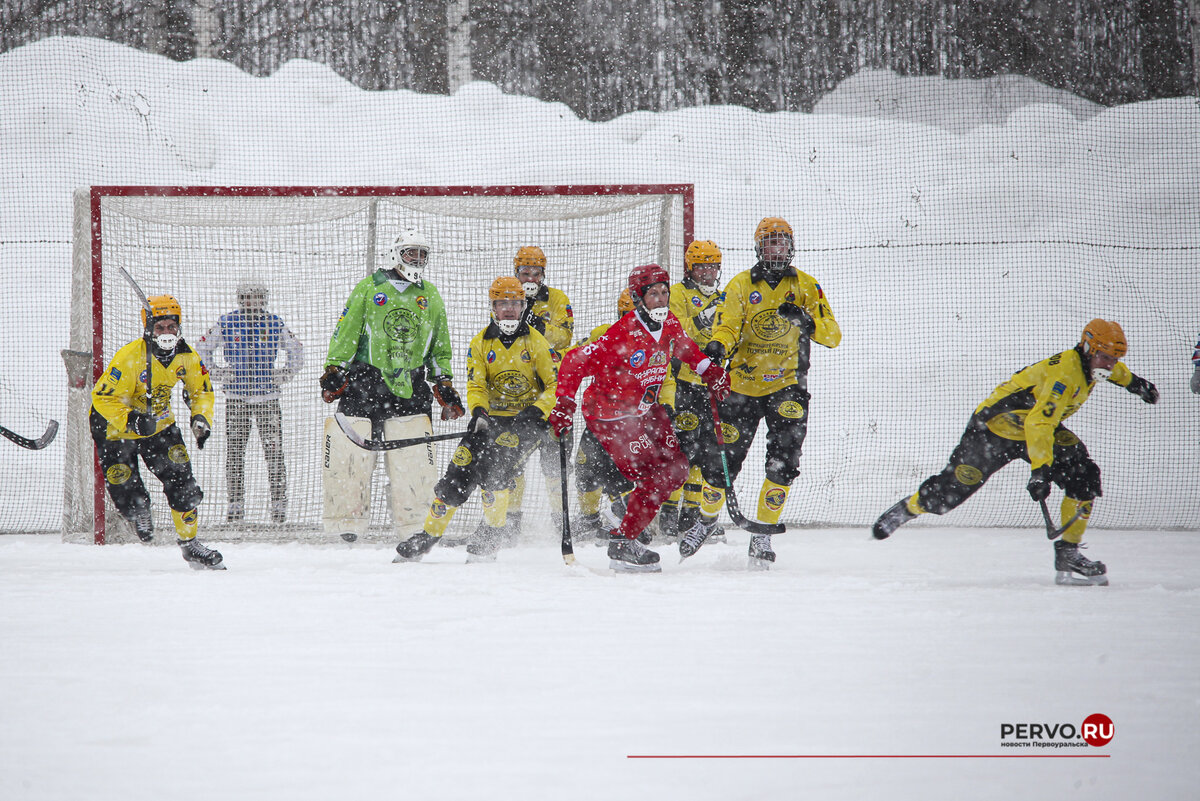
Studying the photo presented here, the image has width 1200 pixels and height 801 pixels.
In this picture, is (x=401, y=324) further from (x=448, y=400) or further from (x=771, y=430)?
(x=771, y=430)

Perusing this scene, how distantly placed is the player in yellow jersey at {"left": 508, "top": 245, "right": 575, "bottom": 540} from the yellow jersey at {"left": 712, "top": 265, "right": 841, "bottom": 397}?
100cm

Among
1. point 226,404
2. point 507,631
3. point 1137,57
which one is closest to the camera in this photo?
point 507,631

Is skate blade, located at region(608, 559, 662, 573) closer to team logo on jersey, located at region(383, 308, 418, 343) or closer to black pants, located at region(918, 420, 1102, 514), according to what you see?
black pants, located at region(918, 420, 1102, 514)

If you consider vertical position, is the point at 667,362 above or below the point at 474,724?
above

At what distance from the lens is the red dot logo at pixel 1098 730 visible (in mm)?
2201

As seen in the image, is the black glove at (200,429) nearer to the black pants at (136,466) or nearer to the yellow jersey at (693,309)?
the black pants at (136,466)

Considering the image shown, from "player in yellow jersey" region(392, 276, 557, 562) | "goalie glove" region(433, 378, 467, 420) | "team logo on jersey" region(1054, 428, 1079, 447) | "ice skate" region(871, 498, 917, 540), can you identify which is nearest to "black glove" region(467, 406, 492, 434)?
"player in yellow jersey" region(392, 276, 557, 562)

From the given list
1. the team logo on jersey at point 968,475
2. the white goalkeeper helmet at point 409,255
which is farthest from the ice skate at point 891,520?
the white goalkeeper helmet at point 409,255

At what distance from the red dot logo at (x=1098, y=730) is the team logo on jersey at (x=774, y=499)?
2335 mm

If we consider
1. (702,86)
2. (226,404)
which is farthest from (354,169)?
(226,404)

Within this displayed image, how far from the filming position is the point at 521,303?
4.81m

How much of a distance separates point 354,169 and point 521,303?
7.32m

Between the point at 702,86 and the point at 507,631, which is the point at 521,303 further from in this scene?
the point at 702,86

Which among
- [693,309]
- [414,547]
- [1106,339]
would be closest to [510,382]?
[414,547]
